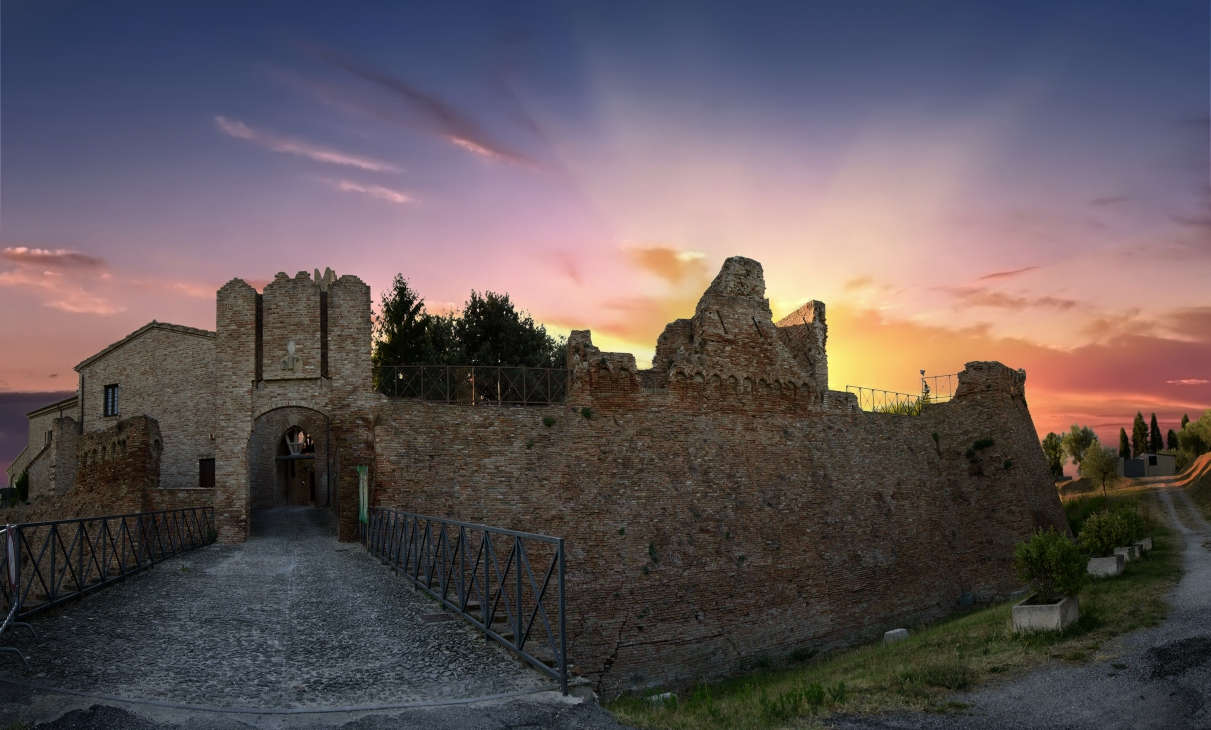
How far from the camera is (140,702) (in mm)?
6848

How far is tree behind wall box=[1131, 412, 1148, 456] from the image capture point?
203 ft

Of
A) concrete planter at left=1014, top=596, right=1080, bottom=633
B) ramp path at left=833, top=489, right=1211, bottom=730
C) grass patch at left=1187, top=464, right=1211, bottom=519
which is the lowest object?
grass patch at left=1187, top=464, right=1211, bottom=519

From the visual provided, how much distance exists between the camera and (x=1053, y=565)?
10961 mm

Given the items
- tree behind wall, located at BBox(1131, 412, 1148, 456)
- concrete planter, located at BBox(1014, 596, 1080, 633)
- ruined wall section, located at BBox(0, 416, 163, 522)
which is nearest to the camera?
concrete planter, located at BBox(1014, 596, 1080, 633)

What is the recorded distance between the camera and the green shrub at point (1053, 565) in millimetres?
10852

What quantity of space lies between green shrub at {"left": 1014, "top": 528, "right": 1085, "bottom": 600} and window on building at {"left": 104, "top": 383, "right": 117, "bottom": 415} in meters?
27.6

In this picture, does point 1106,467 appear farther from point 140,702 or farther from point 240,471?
point 140,702

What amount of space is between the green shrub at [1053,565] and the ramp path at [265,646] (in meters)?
7.90

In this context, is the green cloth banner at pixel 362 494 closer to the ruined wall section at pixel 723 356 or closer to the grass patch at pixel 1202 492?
the ruined wall section at pixel 723 356

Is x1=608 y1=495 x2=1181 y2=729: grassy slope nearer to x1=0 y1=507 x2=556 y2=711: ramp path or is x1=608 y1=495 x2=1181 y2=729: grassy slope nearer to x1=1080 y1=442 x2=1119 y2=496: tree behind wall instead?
x1=0 y1=507 x2=556 y2=711: ramp path

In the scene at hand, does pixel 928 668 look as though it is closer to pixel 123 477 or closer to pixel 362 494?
pixel 362 494

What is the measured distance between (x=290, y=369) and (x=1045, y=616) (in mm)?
15752

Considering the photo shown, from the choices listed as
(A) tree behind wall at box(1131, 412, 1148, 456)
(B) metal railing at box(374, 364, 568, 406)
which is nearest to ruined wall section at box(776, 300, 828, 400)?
(B) metal railing at box(374, 364, 568, 406)

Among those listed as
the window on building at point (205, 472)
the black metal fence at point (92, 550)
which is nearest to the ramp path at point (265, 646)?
the black metal fence at point (92, 550)
